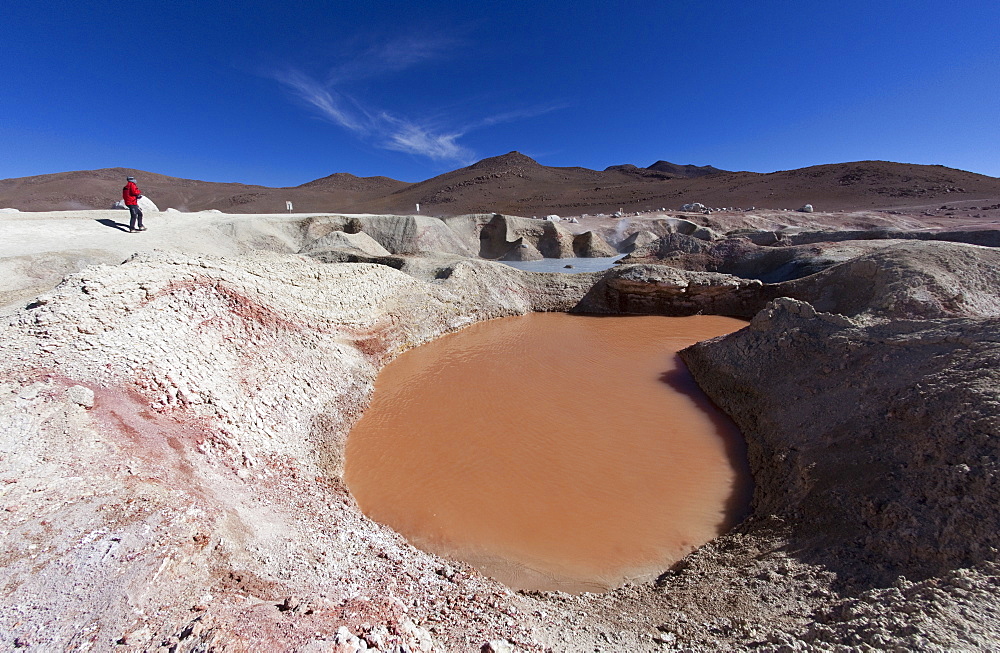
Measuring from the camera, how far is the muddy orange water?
12.6 ft

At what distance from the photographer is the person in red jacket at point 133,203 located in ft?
35.5

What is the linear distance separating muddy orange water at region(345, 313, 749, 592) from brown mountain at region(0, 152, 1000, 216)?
1422 inches

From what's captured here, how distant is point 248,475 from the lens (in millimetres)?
3949

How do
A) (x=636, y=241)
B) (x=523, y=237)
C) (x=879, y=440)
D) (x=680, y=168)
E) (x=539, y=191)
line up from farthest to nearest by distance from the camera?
(x=680, y=168)
(x=539, y=191)
(x=523, y=237)
(x=636, y=241)
(x=879, y=440)

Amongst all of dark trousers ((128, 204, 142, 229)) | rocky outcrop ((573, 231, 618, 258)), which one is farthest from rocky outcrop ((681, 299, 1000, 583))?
rocky outcrop ((573, 231, 618, 258))

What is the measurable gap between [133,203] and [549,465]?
13.0 metres

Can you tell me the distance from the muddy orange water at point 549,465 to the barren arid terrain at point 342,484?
28 cm

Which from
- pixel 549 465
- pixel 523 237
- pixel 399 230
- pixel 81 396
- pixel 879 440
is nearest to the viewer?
pixel 81 396

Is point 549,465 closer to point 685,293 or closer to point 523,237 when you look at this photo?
point 685,293

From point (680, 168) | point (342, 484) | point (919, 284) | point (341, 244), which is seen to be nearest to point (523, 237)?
point (341, 244)

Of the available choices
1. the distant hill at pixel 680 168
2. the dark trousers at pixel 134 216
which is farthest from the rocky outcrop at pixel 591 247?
the distant hill at pixel 680 168

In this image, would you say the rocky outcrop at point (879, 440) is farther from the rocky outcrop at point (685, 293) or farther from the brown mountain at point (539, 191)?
the brown mountain at point (539, 191)

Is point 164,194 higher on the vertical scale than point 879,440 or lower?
higher

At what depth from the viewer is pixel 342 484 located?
4.57m
